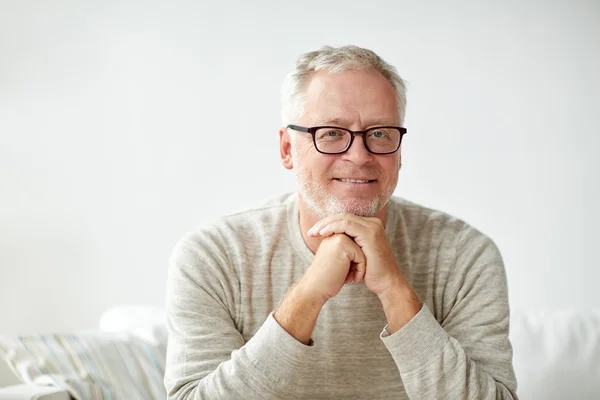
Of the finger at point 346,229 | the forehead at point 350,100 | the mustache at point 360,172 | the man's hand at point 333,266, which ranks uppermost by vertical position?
the forehead at point 350,100

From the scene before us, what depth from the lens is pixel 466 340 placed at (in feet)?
5.37

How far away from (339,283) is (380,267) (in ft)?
0.31

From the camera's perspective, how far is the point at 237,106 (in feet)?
10.2

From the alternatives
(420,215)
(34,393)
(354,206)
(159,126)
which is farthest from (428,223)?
(159,126)

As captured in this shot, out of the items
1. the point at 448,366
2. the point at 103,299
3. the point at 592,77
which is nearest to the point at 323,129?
the point at 448,366

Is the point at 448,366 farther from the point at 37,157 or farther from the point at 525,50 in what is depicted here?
the point at 37,157

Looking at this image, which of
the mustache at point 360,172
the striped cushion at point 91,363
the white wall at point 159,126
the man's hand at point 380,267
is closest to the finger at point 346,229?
the man's hand at point 380,267

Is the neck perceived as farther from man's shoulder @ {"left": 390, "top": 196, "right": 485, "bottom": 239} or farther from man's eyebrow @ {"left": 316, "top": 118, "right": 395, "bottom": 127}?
man's eyebrow @ {"left": 316, "top": 118, "right": 395, "bottom": 127}

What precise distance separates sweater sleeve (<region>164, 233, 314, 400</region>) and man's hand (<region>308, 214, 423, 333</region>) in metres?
0.20

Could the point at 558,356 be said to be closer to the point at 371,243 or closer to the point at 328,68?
the point at 371,243

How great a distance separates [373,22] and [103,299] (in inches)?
64.4

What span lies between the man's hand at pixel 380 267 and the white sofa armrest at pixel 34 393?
673mm

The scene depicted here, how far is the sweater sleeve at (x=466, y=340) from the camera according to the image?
1.49 metres

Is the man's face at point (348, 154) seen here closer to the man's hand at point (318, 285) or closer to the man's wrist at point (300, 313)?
the man's hand at point (318, 285)
